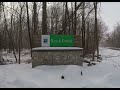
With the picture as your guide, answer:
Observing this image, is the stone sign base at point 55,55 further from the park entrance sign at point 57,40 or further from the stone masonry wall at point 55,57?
the park entrance sign at point 57,40

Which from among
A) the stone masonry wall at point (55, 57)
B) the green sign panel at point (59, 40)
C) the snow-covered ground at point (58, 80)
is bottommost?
the snow-covered ground at point (58, 80)

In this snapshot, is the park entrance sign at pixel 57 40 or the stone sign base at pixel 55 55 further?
the park entrance sign at pixel 57 40

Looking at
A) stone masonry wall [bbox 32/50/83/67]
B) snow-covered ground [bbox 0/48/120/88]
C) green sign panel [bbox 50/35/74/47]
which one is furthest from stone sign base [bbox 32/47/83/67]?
green sign panel [bbox 50/35/74/47]

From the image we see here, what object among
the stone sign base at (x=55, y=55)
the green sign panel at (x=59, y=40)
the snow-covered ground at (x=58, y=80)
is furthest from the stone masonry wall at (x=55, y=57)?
the green sign panel at (x=59, y=40)

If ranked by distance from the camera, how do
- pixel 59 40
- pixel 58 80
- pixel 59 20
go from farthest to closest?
pixel 59 20
pixel 59 40
pixel 58 80

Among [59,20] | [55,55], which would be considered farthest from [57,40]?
[59,20]

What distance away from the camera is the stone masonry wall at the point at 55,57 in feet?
37.5

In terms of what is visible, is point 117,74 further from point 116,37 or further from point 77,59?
point 116,37

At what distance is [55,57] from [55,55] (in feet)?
0.38

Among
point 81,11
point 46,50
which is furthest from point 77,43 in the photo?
point 81,11

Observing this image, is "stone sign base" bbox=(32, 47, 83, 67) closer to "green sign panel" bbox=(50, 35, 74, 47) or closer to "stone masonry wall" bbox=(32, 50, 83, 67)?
"stone masonry wall" bbox=(32, 50, 83, 67)

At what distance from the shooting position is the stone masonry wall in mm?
11422

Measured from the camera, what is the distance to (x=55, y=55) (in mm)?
11430

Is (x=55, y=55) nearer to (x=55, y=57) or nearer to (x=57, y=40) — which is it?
(x=55, y=57)
